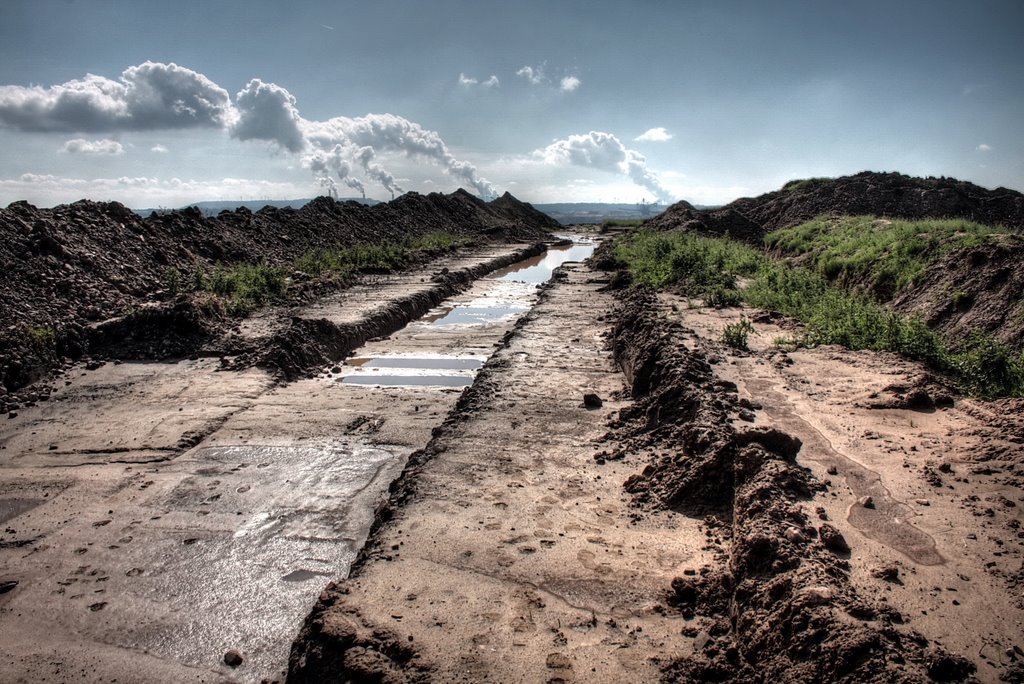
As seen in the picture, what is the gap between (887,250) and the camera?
12.7m

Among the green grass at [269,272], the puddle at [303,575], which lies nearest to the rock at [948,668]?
the puddle at [303,575]

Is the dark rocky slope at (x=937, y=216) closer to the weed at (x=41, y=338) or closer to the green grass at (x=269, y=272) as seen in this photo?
the green grass at (x=269, y=272)

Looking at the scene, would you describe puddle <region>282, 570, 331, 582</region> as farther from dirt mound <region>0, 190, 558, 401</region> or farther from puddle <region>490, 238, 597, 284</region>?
puddle <region>490, 238, 597, 284</region>

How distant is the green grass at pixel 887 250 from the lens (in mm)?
11164

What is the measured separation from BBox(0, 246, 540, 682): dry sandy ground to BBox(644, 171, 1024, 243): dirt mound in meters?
22.5

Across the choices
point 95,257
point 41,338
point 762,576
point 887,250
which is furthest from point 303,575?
point 887,250

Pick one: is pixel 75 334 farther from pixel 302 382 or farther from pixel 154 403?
pixel 302 382

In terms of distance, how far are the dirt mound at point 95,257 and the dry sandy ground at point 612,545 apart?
7.17 m

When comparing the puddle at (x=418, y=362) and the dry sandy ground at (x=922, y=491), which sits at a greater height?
the dry sandy ground at (x=922, y=491)

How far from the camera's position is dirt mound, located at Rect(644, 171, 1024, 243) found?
23359mm

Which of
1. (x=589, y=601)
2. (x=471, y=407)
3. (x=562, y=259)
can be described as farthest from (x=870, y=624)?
(x=562, y=259)

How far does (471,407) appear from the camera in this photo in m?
7.47

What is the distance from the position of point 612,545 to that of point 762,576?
1140 mm

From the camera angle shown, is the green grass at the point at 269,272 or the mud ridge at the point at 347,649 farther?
the green grass at the point at 269,272
